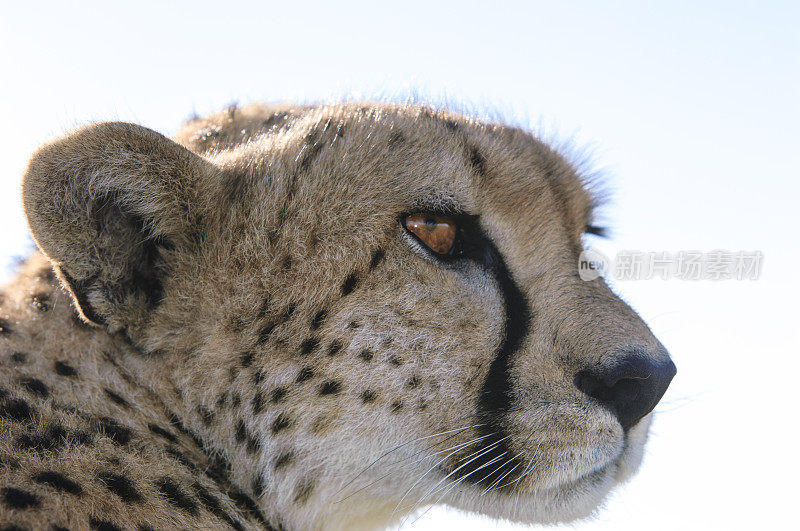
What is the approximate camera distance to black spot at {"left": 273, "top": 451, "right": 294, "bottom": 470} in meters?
1.85

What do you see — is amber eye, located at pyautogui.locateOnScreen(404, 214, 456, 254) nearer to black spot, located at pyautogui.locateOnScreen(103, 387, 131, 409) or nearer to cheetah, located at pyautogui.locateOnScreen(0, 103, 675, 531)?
cheetah, located at pyautogui.locateOnScreen(0, 103, 675, 531)

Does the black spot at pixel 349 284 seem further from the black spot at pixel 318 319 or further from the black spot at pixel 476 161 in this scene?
the black spot at pixel 476 161

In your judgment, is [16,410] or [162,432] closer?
[16,410]

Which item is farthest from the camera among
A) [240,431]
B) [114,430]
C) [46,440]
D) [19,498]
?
[240,431]

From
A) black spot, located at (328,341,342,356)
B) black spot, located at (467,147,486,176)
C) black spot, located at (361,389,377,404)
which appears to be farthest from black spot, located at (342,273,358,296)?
black spot, located at (467,147,486,176)

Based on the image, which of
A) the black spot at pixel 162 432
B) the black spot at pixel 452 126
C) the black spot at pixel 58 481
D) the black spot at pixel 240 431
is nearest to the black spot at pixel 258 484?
the black spot at pixel 240 431

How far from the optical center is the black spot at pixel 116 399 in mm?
1763

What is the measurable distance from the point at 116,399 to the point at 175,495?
0.27 m

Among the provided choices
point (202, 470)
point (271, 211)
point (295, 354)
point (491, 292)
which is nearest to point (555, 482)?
point (491, 292)

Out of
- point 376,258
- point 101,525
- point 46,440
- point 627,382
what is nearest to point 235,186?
point 376,258

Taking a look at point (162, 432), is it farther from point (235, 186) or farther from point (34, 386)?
point (235, 186)

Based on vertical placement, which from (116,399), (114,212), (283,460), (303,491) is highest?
(114,212)

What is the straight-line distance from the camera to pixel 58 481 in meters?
1.55

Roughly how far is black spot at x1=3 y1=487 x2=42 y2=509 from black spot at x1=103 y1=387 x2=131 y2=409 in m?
0.32
